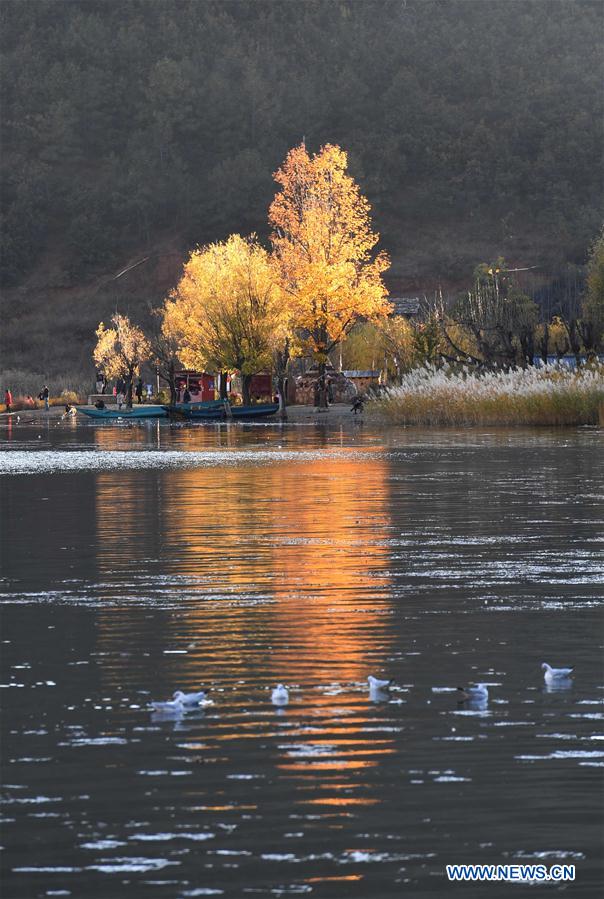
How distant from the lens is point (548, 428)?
2194 inches

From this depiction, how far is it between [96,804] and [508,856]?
190 centimetres

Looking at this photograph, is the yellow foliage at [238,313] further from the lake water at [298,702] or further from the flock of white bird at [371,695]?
the flock of white bird at [371,695]

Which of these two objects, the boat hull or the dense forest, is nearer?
the boat hull

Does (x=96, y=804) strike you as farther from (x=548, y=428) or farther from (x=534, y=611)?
(x=548, y=428)

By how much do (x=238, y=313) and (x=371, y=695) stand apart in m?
76.8

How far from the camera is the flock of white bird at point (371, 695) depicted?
32.1 ft

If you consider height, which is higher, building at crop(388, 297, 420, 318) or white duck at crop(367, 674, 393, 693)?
building at crop(388, 297, 420, 318)

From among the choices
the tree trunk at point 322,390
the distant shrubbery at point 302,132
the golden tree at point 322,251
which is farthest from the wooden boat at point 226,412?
the distant shrubbery at point 302,132

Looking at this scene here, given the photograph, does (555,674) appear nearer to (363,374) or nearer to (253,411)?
(253,411)

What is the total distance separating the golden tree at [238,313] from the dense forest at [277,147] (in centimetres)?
7202

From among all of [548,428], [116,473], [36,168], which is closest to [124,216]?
[36,168]

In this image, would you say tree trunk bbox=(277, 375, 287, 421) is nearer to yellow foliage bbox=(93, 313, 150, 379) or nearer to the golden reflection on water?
yellow foliage bbox=(93, 313, 150, 379)

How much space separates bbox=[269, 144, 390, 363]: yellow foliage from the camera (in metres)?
83.0

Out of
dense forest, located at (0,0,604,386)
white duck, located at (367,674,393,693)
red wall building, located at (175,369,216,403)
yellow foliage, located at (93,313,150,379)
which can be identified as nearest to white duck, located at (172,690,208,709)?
white duck, located at (367,674,393,693)
